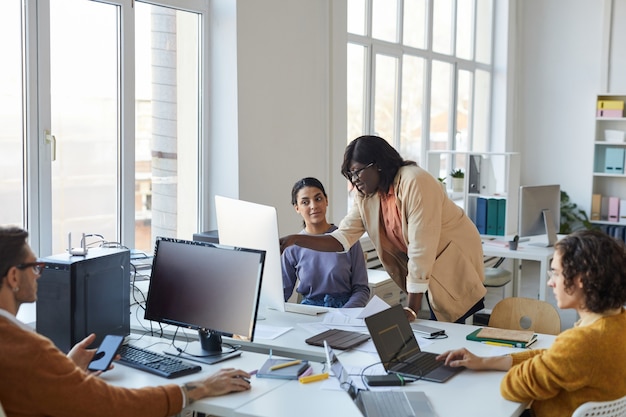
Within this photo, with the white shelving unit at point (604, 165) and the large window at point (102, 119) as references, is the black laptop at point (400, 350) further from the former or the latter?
the white shelving unit at point (604, 165)

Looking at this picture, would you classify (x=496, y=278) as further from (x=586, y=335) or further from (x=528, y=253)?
(x=586, y=335)

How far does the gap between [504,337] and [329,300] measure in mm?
962

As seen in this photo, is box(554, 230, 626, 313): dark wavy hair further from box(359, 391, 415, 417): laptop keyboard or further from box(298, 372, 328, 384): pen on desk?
box(298, 372, 328, 384): pen on desk

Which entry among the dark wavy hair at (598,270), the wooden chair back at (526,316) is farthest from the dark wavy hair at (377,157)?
the dark wavy hair at (598,270)

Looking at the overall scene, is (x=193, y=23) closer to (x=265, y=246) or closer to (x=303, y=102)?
(x=303, y=102)

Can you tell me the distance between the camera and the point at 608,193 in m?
8.29

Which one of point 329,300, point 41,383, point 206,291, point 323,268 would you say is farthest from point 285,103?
point 41,383

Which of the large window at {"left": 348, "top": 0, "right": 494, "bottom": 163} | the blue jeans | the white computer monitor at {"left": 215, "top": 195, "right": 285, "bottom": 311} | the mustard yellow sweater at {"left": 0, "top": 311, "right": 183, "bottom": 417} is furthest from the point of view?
the large window at {"left": 348, "top": 0, "right": 494, "bottom": 163}

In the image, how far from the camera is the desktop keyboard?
250 cm

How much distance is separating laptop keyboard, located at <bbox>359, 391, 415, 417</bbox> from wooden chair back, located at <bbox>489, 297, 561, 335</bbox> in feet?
3.45

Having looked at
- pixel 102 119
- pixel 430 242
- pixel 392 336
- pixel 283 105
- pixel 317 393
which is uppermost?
pixel 283 105

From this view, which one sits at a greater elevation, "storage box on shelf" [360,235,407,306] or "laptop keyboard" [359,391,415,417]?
"laptop keyboard" [359,391,415,417]

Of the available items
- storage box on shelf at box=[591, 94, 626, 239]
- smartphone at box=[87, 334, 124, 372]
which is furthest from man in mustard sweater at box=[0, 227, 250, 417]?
storage box on shelf at box=[591, 94, 626, 239]

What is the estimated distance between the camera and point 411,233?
314cm
